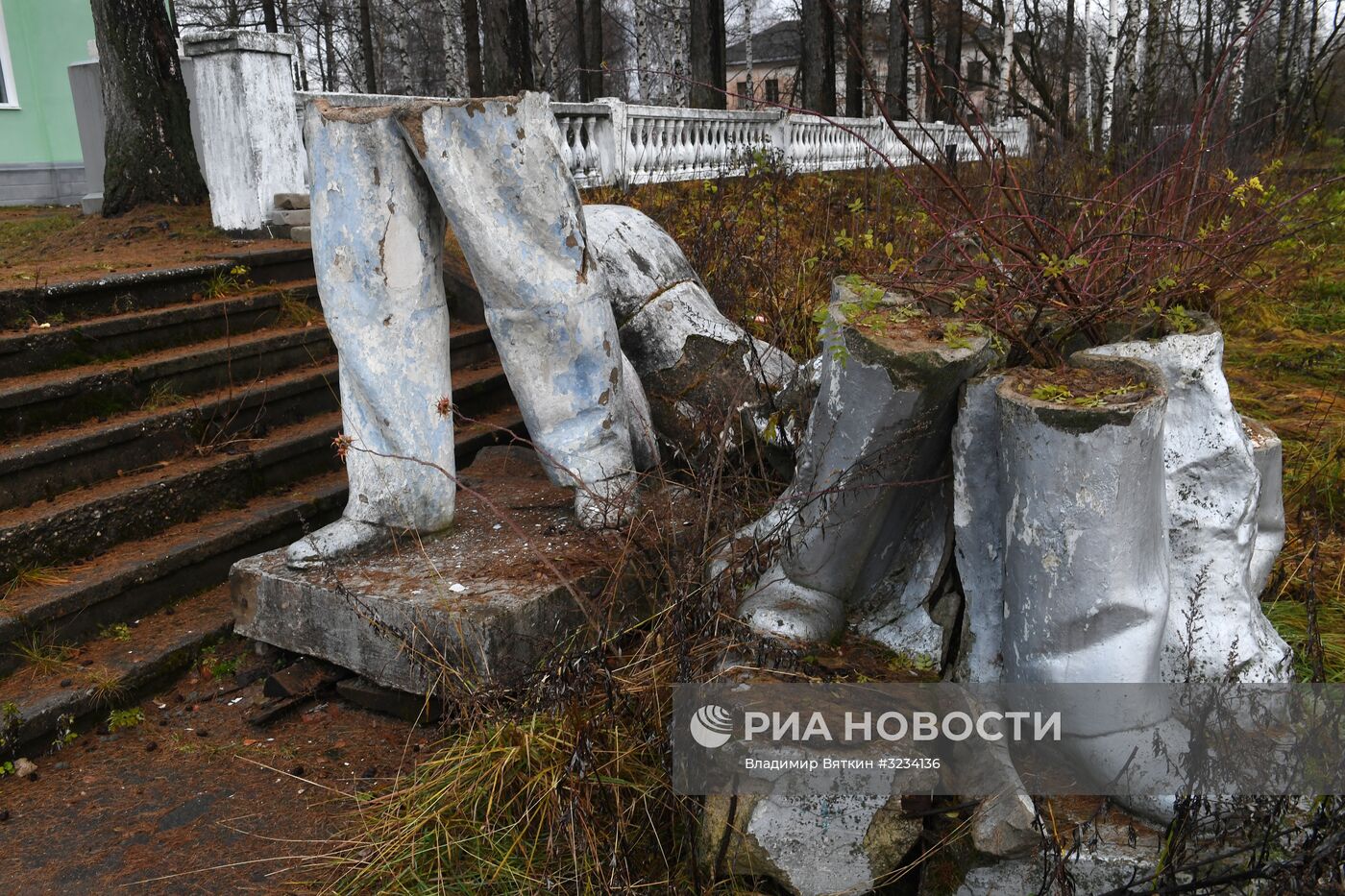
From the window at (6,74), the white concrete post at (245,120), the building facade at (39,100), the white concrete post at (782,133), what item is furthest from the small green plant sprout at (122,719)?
the window at (6,74)

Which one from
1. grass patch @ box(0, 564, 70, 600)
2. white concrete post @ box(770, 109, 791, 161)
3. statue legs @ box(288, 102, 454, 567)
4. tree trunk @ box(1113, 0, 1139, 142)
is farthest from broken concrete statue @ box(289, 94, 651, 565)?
tree trunk @ box(1113, 0, 1139, 142)

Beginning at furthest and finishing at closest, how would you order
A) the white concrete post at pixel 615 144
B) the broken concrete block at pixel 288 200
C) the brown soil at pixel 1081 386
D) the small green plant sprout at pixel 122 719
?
1. the white concrete post at pixel 615 144
2. the broken concrete block at pixel 288 200
3. the small green plant sprout at pixel 122 719
4. the brown soil at pixel 1081 386

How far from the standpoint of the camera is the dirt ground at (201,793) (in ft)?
7.97

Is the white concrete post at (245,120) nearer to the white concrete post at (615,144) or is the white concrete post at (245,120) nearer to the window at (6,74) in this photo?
the white concrete post at (615,144)

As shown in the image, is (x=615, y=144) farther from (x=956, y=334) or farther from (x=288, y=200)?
(x=956, y=334)

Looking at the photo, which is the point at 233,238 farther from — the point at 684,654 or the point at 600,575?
the point at 684,654

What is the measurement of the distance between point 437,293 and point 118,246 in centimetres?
373

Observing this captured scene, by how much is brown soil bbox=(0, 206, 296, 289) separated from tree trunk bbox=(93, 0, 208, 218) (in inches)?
6.4

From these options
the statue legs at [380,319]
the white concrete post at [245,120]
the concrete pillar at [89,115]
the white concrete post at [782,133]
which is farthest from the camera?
the white concrete post at [782,133]

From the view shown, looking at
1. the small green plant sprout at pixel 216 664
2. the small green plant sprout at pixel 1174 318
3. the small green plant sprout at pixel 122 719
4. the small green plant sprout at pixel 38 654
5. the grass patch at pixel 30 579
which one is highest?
the small green plant sprout at pixel 1174 318

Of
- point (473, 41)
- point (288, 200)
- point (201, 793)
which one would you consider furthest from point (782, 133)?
point (201, 793)

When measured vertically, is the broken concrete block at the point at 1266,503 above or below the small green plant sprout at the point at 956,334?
below

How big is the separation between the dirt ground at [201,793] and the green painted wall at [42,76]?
38.6 ft

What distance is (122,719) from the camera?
3.06 m
